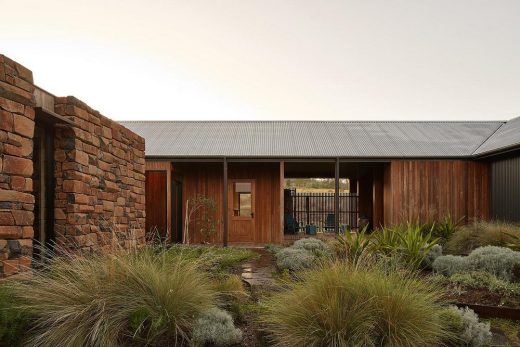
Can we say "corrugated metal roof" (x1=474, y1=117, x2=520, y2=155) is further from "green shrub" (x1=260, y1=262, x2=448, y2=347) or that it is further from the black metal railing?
"green shrub" (x1=260, y1=262, x2=448, y2=347)

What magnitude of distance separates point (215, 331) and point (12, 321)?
1.54m

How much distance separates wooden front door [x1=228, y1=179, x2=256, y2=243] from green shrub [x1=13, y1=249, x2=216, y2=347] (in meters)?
9.51

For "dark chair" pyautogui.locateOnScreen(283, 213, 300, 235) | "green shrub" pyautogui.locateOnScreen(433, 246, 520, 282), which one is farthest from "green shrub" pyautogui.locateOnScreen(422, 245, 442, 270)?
"dark chair" pyautogui.locateOnScreen(283, 213, 300, 235)

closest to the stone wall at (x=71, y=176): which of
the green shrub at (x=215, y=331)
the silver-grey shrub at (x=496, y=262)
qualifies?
the green shrub at (x=215, y=331)

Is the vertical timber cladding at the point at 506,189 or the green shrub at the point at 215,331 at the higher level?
the vertical timber cladding at the point at 506,189

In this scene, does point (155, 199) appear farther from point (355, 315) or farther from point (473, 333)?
point (473, 333)

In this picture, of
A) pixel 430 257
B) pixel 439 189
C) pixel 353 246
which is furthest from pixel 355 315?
pixel 439 189

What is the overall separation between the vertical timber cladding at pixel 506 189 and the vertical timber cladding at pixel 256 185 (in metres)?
6.22

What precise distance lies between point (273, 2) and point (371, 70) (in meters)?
4.09

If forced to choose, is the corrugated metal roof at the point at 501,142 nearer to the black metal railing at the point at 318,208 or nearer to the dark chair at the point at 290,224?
the black metal railing at the point at 318,208

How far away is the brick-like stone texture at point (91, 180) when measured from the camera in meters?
5.08

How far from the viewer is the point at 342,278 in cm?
357

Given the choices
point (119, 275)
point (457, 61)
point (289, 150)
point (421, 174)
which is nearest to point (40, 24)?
point (289, 150)

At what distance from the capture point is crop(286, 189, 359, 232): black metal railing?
55.1 feet
